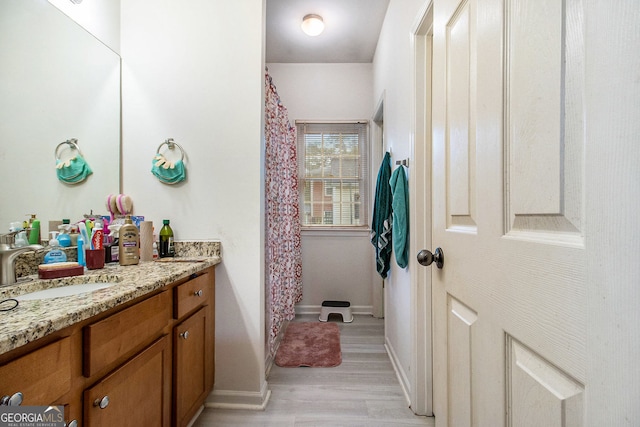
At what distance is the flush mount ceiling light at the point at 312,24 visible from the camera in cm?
236

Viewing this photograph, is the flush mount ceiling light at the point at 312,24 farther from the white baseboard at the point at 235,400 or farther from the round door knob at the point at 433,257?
the white baseboard at the point at 235,400

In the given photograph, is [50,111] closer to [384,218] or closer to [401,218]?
[401,218]

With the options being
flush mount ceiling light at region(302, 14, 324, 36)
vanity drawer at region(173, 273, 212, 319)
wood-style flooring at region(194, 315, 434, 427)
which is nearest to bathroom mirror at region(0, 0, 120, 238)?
vanity drawer at region(173, 273, 212, 319)

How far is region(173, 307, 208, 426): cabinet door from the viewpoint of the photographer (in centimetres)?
121

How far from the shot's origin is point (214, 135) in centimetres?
164

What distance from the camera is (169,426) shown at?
3.79ft

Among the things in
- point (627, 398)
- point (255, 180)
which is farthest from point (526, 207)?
point (255, 180)

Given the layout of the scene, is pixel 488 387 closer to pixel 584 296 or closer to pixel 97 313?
pixel 584 296

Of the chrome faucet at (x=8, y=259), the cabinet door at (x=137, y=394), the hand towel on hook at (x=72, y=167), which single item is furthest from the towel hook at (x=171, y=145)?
the cabinet door at (x=137, y=394)

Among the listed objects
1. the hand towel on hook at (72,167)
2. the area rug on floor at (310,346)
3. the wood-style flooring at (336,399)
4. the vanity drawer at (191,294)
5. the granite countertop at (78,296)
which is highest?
the hand towel on hook at (72,167)

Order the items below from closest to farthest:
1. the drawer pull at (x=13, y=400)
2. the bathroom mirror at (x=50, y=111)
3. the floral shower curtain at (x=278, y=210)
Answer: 1. the drawer pull at (x=13, y=400)
2. the bathroom mirror at (x=50, y=111)
3. the floral shower curtain at (x=278, y=210)

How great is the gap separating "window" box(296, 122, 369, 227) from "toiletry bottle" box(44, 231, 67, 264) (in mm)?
2154

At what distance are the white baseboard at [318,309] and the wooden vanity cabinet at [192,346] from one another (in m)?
1.57

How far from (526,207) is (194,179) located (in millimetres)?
1609
